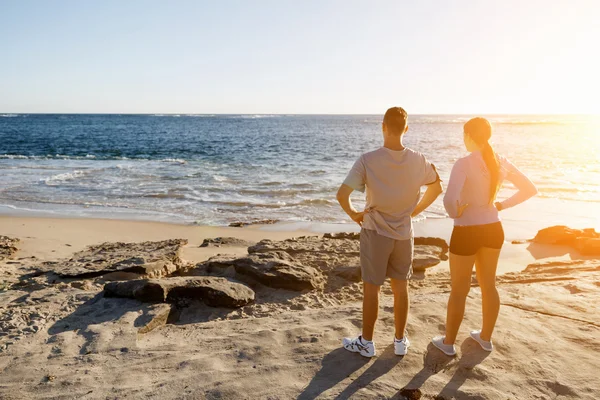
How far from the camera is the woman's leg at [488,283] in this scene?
140 inches

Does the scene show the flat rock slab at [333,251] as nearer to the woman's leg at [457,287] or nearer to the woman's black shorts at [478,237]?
the woman's leg at [457,287]

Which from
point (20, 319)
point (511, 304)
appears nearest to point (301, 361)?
point (511, 304)

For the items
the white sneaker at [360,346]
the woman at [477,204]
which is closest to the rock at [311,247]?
the white sneaker at [360,346]

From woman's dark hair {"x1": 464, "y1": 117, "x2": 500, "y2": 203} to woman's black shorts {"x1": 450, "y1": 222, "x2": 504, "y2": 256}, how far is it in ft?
0.89

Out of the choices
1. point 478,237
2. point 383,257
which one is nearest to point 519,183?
point 478,237

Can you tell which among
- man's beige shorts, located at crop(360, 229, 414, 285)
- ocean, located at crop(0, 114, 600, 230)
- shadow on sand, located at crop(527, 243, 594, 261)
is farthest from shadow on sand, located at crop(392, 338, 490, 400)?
ocean, located at crop(0, 114, 600, 230)

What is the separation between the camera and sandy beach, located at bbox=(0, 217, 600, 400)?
3367 mm

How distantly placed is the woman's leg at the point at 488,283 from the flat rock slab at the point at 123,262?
4.24m

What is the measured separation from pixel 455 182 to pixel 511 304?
7.45 ft

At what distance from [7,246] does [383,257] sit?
7048 millimetres

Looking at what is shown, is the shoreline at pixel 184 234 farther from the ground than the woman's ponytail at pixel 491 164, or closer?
closer

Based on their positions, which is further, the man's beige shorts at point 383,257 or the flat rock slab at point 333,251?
the flat rock slab at point 333,251

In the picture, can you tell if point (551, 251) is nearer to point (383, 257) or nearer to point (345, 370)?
point (383, 257)

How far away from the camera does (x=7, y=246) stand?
7.82 m
